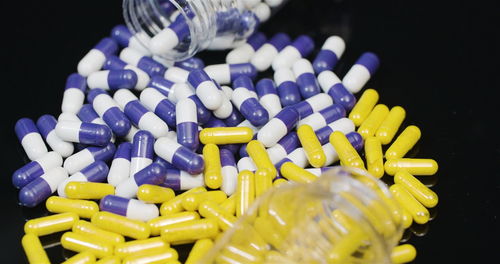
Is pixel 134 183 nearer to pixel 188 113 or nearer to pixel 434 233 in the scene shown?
pixel 188 113

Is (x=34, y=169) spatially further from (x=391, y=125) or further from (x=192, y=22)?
(x=391, y=125)

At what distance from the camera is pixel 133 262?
2.61m

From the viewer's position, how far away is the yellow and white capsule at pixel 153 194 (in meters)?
2.83

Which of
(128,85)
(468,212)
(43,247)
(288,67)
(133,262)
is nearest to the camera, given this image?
(133,262)

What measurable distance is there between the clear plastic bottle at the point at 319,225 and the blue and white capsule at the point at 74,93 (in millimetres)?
1341

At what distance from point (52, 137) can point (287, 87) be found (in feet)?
4.32

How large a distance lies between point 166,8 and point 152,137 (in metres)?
1.07

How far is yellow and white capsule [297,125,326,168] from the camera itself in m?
3.04

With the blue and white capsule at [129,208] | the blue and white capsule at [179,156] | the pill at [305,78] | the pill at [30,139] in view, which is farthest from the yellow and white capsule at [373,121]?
the pill at [30,139]

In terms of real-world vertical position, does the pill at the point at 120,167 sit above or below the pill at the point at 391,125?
above

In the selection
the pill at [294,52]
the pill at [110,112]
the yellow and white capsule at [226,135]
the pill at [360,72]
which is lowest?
the pill at [360,72]

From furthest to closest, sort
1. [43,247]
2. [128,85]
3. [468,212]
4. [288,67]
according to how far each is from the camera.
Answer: [288,67], [128,85], [468,212], [43,247]

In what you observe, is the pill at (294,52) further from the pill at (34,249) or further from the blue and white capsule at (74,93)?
the pill at (34,249)

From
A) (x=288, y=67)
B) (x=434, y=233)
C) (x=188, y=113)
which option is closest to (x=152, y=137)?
(x=188, y=113)
